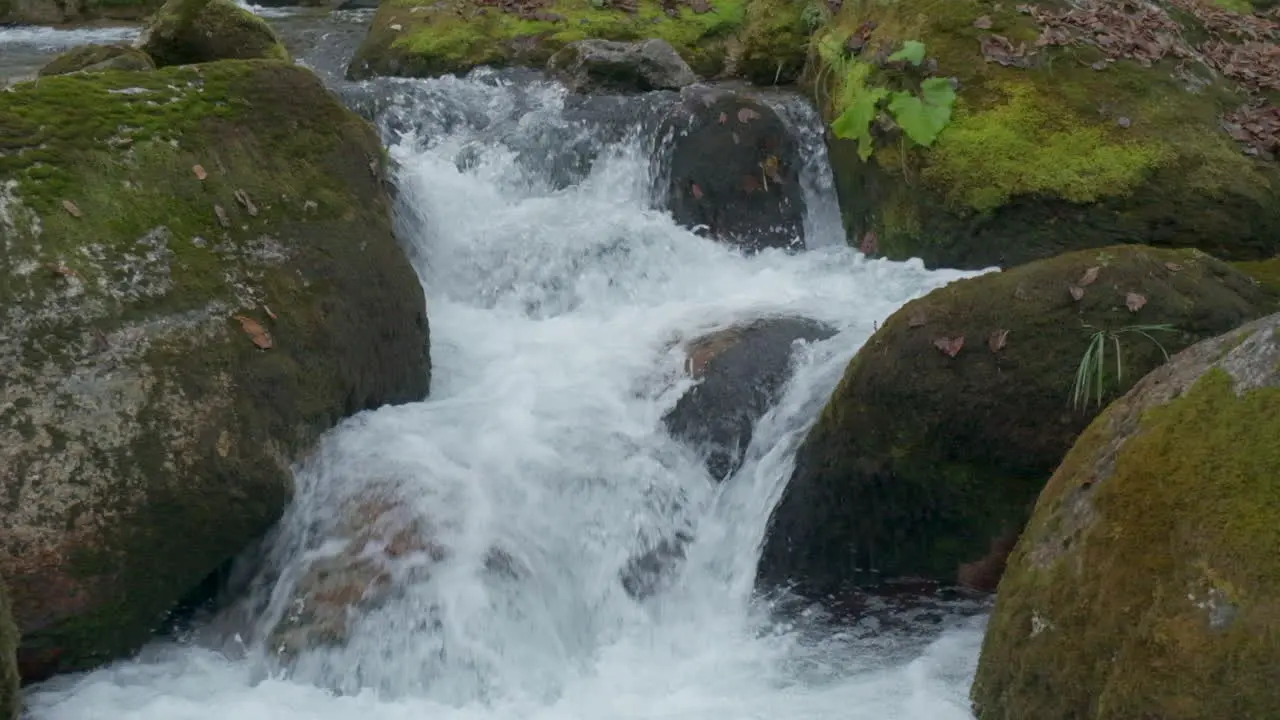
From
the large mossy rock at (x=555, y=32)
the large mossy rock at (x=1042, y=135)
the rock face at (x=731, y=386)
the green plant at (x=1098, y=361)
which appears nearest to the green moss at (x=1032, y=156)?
the large mossy rock at (x=1042, y=135)

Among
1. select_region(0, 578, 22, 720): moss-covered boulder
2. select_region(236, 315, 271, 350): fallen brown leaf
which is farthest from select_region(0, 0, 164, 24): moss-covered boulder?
select_region(0, 578, 22, 720): moss-covered boulder

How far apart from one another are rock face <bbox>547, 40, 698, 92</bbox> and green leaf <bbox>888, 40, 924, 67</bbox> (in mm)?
2621

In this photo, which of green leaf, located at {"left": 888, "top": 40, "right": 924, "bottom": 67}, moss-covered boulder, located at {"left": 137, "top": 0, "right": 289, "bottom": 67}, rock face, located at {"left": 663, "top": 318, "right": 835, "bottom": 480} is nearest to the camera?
rock face, located at {"left": 663, "top": 318, "right": 835, "bottom": 480}

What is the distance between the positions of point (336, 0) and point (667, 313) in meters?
13.0

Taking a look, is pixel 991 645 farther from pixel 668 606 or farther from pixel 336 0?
pixel 336 0

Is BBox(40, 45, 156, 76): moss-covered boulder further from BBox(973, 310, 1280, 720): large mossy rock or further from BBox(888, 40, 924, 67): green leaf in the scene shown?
BBox(973, 310, 1280, 720): large mossy rock

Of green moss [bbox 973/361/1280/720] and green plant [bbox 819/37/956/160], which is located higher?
green plant [bbox 819/37/956/160]

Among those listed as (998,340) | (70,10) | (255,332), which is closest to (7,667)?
(255,332)

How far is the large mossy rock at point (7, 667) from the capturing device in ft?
12.1

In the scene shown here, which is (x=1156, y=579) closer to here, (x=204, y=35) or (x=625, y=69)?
(x=625, y=69)

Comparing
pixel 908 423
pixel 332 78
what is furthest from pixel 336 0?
pixel 908 423

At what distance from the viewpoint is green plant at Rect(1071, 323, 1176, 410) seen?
4801mm

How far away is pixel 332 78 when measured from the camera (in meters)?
11.9

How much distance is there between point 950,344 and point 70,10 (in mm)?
18598
